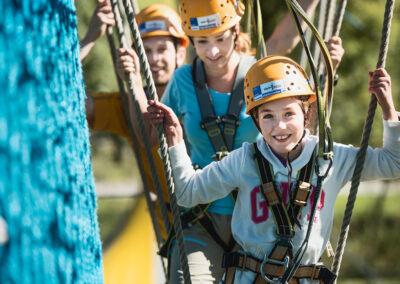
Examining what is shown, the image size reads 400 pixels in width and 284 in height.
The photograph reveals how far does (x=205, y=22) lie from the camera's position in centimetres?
282

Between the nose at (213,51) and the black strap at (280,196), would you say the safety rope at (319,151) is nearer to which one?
the black strap at (280,196)

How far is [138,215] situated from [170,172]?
6.56 meters

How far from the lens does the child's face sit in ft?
7.47

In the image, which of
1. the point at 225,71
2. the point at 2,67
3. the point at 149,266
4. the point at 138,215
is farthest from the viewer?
the point at 138,215

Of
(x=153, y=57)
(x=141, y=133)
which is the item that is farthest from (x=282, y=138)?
(x=153, y=57)

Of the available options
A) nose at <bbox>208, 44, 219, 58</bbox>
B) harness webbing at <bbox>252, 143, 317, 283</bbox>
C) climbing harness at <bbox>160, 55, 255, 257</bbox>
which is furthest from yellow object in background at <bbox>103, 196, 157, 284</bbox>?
harness webbing at <bbox>252, 143, 317, 283</bbox>

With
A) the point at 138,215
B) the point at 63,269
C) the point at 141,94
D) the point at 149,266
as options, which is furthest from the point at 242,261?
the point at 138,215

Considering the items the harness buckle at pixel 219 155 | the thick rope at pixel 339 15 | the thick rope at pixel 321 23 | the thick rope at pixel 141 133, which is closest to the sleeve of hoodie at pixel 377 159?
the harness buckle at pixel 219 155

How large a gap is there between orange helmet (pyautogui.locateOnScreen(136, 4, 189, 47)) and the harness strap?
168cm

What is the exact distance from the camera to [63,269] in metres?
1.60

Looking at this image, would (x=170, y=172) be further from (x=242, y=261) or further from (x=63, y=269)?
(x=63, y=269)

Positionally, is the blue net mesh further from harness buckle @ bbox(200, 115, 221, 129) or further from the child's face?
harness buckle @ bbox(200, 115, 221, 129)

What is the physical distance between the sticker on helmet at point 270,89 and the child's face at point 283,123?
36mm

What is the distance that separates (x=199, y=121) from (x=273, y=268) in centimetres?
83
